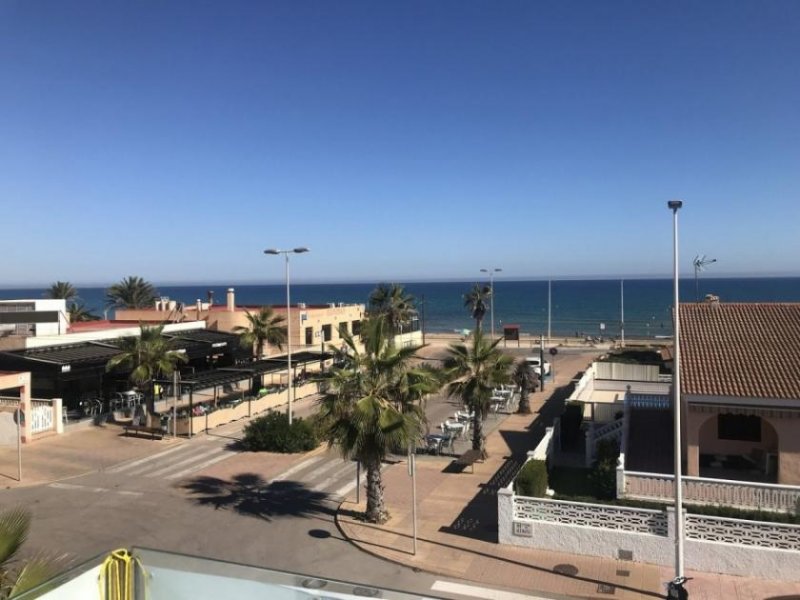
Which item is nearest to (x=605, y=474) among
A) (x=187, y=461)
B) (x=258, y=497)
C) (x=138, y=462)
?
(x=258, y=497)

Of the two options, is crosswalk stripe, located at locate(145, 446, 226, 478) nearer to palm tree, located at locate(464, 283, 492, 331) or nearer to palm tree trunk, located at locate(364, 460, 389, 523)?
palm tree trunk, located at locate(364, 460, 389, 523)

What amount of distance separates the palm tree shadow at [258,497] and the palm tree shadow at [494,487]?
155 inches

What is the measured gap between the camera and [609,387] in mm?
35969

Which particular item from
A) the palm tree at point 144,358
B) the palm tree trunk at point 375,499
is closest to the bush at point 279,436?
the palm tree at point 144,358

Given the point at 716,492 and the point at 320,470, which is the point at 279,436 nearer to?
the point at 320,470

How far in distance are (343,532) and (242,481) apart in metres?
6.35

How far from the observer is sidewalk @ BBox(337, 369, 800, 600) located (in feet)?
44.6

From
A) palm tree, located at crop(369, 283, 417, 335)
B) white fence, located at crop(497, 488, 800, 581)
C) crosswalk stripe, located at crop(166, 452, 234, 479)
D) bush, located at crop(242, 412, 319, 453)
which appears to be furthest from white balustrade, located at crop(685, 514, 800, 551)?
palm tree, located at crop(369, 283, 417, 335)

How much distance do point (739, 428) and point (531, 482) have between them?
8.67m

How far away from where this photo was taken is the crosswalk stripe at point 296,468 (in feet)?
74.1

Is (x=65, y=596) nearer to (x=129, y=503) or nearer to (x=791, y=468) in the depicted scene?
(x=129, y=503)

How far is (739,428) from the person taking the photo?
20969 mm

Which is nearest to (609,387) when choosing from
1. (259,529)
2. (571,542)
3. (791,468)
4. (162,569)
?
(791,468)

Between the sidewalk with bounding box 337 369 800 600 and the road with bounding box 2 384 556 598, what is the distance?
2.42 ft
